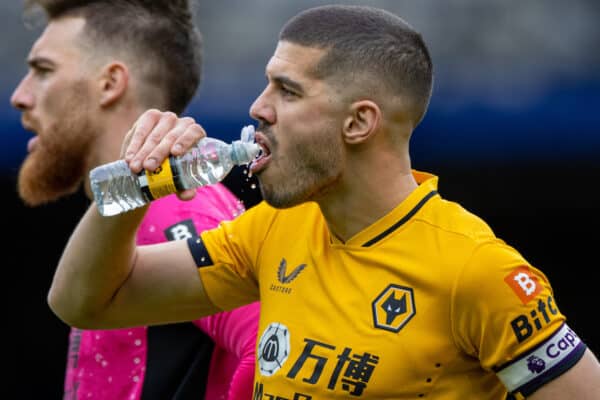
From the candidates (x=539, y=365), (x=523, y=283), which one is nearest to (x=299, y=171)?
(x=523, y=283)

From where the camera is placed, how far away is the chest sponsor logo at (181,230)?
3299mm

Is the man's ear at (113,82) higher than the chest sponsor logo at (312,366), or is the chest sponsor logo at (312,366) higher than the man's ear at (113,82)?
the man's ear at (113,82)

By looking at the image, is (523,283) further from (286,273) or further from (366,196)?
(286,273)

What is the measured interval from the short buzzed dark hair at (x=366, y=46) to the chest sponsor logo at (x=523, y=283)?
552mm

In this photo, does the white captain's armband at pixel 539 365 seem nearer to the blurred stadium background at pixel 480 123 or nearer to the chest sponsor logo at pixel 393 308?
the chest sponsor logo at pixel 393 308

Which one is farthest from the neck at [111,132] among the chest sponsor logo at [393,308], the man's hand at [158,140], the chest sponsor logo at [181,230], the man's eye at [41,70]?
the chest sponsor logo at [393,308]

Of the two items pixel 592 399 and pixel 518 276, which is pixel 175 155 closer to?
pixel 518 276

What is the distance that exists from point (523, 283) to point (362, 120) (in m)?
0.57

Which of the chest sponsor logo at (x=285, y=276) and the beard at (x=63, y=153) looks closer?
the chest sponsor logo at (x=285, y=276)

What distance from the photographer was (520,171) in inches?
251

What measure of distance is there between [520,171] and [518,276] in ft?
13.8

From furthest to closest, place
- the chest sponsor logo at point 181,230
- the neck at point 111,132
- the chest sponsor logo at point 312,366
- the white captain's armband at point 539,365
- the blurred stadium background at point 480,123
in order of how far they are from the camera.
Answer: the blurred stadium background at point 480,123 < the neck at point 111,132 < the chest sponsor logo at point 181,230 < the chest sponsor logo at point 312,366 < the white captain's armband at point 539,365

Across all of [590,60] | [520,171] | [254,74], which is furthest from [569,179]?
[254,74]

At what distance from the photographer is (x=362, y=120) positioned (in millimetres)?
2521
